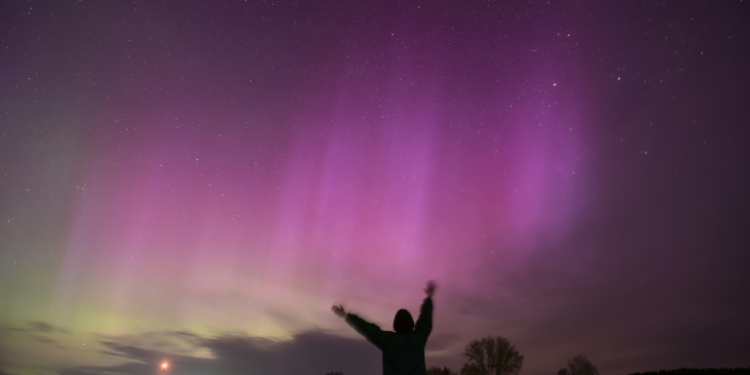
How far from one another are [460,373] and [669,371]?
26.4 m

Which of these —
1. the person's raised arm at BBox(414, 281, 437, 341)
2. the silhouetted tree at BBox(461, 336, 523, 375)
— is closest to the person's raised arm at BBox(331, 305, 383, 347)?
the person's raised arm at BBox(414, 281, 437, 341)

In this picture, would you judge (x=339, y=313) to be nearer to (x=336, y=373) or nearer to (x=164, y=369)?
(x=164, y=369)

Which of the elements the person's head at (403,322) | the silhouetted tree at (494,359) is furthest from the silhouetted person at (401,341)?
the silhouetted tree at (494,359)

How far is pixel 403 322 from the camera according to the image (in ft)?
19.0

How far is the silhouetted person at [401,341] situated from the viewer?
223 inches

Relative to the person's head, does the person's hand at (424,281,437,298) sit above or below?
above

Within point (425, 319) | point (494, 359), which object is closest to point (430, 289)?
point (425, 319)

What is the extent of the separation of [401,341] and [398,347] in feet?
0.27

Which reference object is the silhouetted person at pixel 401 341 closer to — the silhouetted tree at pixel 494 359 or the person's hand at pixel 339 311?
the person's hand at pixel 339 311

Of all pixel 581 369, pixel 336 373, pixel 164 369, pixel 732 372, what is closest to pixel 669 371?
pixel 732 372

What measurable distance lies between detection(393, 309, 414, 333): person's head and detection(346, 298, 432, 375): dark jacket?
0.21 feet

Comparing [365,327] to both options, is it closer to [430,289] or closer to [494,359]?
[430,289]

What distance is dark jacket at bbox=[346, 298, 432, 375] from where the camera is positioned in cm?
566

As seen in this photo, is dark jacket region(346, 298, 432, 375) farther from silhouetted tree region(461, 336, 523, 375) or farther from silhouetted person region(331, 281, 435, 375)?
silhouetted tree region(461, 336, 523, 375)
